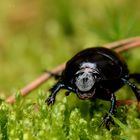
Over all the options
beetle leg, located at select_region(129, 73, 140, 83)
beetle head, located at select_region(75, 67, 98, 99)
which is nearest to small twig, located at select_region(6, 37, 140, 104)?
beetle leg, located at select_region(129, 73, 140, 83)

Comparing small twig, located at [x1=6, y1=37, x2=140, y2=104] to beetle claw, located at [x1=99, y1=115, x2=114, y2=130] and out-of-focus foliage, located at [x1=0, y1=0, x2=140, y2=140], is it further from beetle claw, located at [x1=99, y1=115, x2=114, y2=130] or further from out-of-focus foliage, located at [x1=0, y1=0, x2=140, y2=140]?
beetle claw, located at [x1=99, y1=115, x2=114, y2=130]

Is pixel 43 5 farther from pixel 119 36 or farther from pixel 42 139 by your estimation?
pixel 42 139

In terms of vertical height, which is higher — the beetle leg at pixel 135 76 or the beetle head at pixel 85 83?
the beetle head at pixel 85 83

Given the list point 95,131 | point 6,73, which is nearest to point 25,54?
point 6,73

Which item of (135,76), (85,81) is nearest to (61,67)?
(135,76)

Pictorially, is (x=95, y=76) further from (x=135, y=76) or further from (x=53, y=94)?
(x=135, y=76)

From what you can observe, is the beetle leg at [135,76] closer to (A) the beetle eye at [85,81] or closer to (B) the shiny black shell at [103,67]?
(B) the shiny black shell at [103,67]

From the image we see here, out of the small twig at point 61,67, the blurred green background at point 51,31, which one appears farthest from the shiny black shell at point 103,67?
the blurred green background at point 51,31

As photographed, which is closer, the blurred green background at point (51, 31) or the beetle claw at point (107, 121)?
the beetle claw at point (107, 121)
